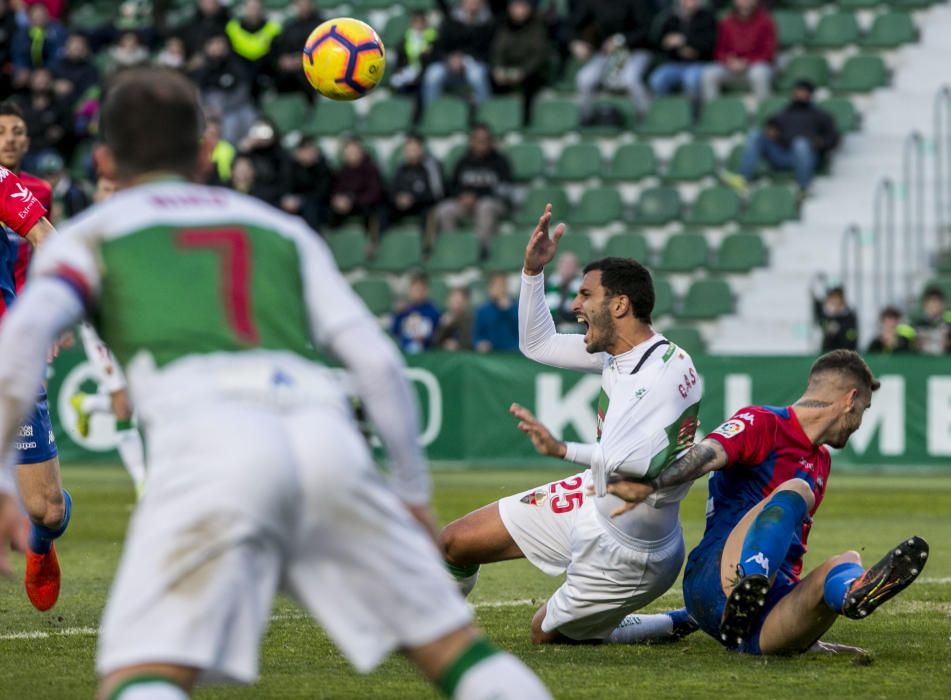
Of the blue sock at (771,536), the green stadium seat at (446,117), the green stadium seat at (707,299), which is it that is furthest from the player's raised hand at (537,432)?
the green stadium seat at (446,117)

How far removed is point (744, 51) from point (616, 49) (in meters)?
1.73

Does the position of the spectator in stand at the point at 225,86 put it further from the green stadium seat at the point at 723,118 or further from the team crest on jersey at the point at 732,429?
the team crest on jersey at the point at 732,429

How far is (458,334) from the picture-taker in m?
19.1

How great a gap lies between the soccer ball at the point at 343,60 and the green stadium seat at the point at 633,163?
1213 centimetres

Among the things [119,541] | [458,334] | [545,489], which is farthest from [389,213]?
[545,489]

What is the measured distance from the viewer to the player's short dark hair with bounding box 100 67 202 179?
12.5ft

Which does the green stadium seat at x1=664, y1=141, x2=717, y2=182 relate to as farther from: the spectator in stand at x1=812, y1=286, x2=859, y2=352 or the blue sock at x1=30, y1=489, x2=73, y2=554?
the blue sock at x1=30, y1=489, x2=73, y2=554

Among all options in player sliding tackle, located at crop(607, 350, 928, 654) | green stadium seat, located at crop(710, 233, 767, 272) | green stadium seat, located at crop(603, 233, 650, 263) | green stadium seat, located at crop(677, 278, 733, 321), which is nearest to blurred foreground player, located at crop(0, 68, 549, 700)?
player sliding tackle, located at crop(607, 350, 928, 654)

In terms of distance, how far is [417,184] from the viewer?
21453 mm

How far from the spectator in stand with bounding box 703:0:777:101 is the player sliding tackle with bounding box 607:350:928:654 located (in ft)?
50.8

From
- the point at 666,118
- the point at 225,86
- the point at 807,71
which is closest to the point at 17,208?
the point at 225,86

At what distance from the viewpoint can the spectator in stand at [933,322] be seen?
18531 mm

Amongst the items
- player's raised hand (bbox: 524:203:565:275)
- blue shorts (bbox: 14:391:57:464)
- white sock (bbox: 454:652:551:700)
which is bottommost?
blue shorts (bbox: 14:391:57:464)

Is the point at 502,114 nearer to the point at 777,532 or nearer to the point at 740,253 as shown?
the point at 740,253
